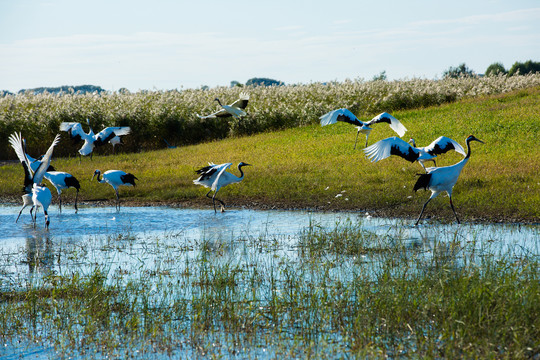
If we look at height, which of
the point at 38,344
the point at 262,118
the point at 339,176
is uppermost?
the point at 262,118

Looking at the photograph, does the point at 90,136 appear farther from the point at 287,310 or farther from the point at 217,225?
the point at 287,310

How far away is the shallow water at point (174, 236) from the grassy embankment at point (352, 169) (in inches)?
34.6

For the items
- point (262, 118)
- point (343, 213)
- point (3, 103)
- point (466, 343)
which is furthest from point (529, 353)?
point (3, 103)

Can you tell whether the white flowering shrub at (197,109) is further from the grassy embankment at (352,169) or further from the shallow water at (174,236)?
the shallow water at (174,236)

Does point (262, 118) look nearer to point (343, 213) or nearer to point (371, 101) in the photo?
point (371, 101)

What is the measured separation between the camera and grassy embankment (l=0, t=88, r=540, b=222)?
1134 cm

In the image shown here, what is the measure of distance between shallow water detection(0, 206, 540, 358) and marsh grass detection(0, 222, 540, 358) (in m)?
0.28

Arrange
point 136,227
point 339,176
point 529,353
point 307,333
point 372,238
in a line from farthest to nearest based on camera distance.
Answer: point 339,176, point 136,227, point 372,238, point 307,333, point 529,353

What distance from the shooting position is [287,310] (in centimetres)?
593

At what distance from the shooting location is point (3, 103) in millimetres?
26375

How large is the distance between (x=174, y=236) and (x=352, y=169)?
585cm

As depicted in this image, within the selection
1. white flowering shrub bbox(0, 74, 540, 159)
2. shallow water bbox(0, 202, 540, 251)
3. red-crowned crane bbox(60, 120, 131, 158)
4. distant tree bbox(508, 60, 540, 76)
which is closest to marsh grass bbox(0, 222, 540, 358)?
shallow water bbox(0, 202, 540, 251)

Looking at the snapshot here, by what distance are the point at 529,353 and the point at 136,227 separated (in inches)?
299

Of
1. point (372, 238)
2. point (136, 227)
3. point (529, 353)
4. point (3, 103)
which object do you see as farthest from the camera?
point (3, 103)
